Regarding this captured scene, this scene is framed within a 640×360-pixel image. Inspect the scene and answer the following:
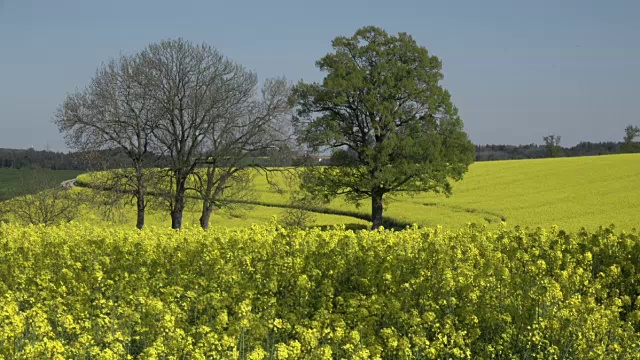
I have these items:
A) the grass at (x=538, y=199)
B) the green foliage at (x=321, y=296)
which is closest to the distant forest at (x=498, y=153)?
the grass at (x=538, y=199)

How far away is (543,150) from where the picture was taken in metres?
107

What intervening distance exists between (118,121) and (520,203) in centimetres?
2423

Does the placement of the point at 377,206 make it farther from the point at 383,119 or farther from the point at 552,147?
the point at 552,147

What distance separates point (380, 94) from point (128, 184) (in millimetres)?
13956

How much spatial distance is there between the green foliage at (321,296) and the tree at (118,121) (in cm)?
1601

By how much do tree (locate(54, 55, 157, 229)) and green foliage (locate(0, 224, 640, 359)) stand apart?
1601 cm

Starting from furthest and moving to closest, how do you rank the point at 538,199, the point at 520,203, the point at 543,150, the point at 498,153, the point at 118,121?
the point at 543,150
the point at 498,153
the point at 538,199
the point at 520,203
the point at 118,121

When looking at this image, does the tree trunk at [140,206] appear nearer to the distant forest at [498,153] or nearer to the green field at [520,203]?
the green field at [520,203]

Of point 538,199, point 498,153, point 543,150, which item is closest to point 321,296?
point 538,199

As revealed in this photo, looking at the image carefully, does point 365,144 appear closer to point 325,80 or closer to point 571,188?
point 325,80

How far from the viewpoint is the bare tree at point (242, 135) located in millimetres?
33188

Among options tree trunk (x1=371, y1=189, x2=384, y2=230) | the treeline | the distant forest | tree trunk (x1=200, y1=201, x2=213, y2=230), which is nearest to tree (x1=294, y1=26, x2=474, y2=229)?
tree trunk (x1=371, y1=189, x2=384, y2=230)

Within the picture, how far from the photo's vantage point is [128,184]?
31.5m

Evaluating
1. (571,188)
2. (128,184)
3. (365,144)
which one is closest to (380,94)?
(365,144)
